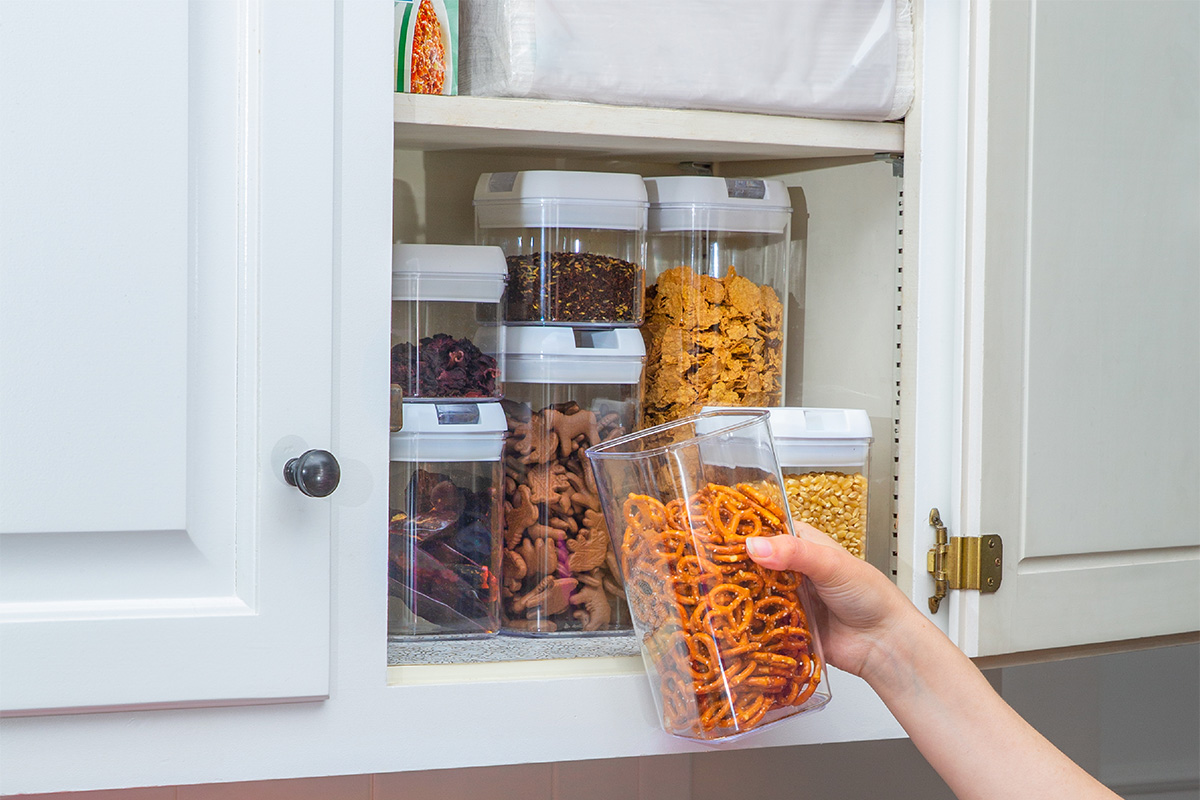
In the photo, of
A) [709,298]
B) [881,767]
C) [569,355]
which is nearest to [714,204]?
[709,298]

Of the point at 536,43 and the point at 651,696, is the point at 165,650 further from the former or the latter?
the point at 536,43

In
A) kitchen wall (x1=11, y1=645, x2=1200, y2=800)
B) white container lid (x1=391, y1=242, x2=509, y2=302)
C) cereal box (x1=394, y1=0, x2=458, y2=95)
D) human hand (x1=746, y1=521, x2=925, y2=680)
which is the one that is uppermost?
cereal box (x1=394, y1=0, x2=458, y2=95)

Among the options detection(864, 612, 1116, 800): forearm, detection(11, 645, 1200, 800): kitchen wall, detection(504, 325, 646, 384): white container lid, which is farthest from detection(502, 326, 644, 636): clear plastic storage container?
detection(11, 645, 1200, 800): kitchen wall

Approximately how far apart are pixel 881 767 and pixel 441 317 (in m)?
0.91

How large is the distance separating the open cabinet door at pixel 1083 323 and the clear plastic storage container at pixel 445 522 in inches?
15.6

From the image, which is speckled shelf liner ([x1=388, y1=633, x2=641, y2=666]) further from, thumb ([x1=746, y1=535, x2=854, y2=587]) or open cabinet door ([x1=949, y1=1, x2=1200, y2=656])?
open cabinet door ([x1=949, y1=1, x2=1200, y2=656])

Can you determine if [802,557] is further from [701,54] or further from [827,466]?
[701,54]

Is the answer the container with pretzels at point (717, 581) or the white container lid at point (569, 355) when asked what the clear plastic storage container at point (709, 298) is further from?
the container with pretzels at point (717, 581)

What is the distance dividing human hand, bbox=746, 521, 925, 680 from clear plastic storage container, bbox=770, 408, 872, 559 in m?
0.10

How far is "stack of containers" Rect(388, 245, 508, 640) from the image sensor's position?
2.69 feet

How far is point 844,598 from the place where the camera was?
73 cm

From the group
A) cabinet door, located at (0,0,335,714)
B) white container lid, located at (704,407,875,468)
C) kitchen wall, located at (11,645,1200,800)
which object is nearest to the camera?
cabinet door, located at (0,0,335,714)

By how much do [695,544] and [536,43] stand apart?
401 millimetres

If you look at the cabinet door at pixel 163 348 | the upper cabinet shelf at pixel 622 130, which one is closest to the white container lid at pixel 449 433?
the cabinet door at pixel 163 348
